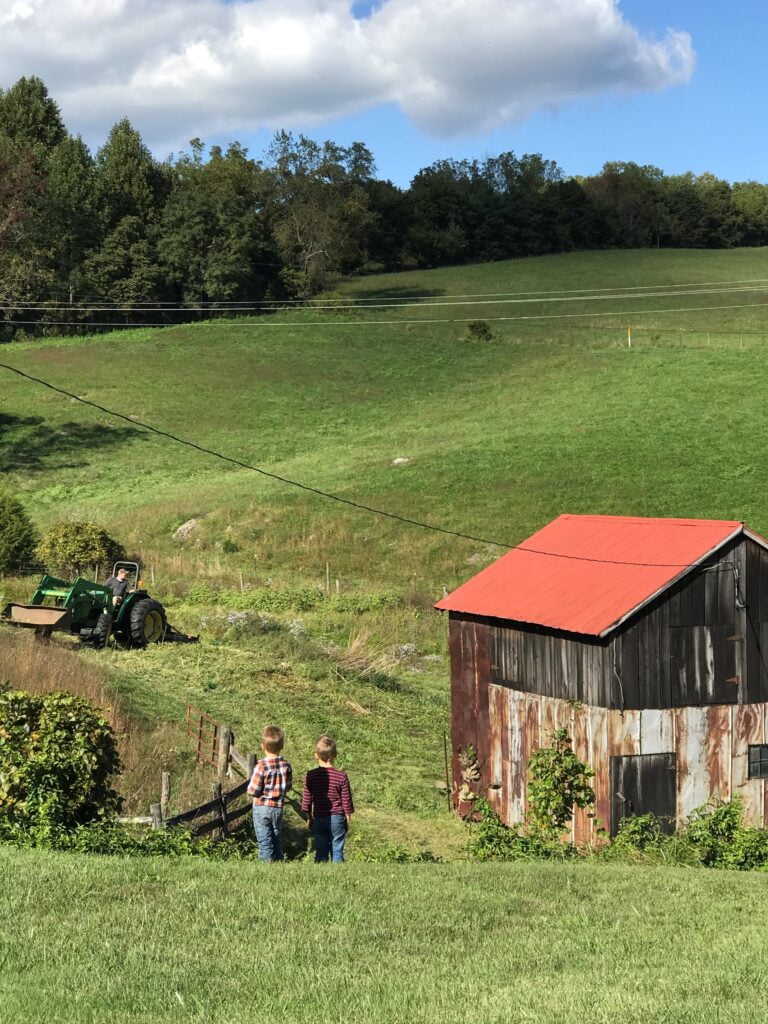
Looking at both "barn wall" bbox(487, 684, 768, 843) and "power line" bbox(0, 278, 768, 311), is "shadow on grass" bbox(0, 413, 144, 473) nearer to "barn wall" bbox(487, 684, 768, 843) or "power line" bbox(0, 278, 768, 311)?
"power line" bbox(0, 278, 768, 311)

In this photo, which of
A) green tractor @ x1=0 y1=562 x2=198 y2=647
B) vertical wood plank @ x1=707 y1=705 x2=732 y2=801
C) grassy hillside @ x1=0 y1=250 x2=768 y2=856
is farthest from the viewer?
grassy hillside @ x1=0 y1=250 x2=768 y2=856

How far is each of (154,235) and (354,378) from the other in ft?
80.4

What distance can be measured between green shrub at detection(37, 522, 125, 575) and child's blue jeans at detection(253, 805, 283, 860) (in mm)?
26520

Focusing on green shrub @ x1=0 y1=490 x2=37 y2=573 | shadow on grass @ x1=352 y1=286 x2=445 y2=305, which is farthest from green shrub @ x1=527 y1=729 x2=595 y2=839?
shadow on grass @ x1=352 y1=286 x2=445 y2=305

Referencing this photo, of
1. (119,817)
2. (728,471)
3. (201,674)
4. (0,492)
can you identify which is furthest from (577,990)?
(728,471)

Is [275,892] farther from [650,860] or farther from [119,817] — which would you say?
[650,860]

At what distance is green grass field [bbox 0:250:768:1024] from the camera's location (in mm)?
8109

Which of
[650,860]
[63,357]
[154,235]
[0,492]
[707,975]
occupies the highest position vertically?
[154,235]

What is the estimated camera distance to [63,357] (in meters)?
75.5

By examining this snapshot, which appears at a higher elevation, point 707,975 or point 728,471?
point 728,471

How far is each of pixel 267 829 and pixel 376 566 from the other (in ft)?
94.3

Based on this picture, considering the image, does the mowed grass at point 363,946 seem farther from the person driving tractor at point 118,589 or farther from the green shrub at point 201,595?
the green shrub at point 201,595

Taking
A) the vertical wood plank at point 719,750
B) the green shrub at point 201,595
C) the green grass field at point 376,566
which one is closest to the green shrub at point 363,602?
the green grass field at point 376,566

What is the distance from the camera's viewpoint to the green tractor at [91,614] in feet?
82.6
